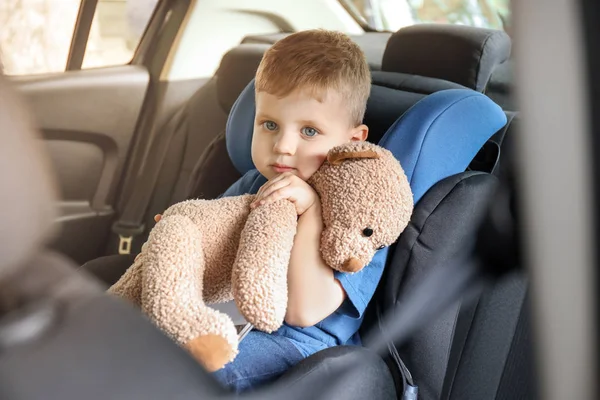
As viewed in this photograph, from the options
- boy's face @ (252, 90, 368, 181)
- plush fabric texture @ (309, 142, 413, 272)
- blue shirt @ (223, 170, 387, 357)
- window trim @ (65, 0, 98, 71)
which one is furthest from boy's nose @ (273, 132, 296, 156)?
window trim @ (65, 0, 98, 71)

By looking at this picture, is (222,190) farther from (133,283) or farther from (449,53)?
(133,283)

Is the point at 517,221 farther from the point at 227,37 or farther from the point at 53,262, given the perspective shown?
the point at 227,37

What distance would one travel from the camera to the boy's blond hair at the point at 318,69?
120 cm

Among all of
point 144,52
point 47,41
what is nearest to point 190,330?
point 47,41

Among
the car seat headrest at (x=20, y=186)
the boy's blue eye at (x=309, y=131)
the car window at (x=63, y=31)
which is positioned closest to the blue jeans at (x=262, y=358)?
the boy's blue eye at (x=309, y=131)

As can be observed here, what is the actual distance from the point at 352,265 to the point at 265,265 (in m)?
0.14

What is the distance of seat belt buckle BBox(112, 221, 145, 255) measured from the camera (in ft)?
7.39

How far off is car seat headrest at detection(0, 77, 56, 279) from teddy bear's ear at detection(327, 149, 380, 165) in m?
0.62

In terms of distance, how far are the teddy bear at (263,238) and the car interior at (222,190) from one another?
9 centimetres

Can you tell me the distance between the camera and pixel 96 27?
2123mm

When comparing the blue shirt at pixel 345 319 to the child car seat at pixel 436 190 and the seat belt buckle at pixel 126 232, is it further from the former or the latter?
the seat belt buckle at pixel 126 232

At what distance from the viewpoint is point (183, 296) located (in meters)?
0.86

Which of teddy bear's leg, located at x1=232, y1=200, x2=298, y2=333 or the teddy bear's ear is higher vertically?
the teddy bear's ear

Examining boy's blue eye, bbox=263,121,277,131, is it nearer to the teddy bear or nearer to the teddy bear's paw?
the teddy bear
